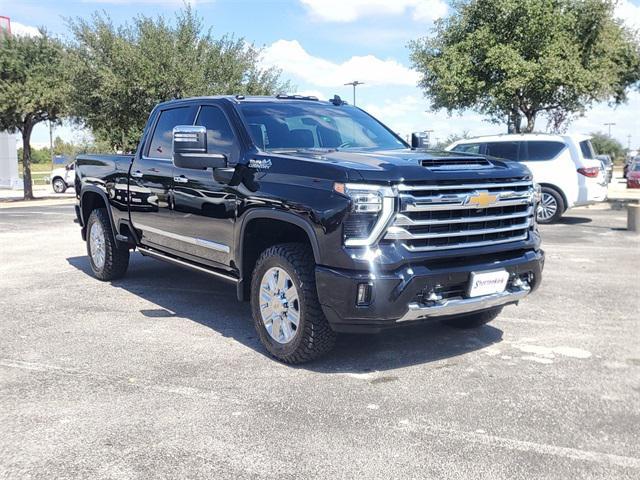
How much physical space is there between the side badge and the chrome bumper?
1.49 m

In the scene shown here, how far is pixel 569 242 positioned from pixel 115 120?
54.4 feet

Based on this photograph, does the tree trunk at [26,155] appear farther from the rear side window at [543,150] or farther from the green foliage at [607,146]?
the green foliage at [607,146]

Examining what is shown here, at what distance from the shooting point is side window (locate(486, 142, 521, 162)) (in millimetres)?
14164

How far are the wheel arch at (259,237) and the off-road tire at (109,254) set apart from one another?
9.78 feet

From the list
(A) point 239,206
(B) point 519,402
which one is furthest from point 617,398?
(A) point 239,206

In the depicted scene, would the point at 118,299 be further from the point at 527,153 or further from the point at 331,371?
the point at 527,153

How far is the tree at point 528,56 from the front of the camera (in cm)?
1766

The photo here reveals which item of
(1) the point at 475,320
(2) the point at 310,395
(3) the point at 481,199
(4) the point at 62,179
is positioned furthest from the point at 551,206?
(4) the point at 62,179

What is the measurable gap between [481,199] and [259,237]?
1.70m

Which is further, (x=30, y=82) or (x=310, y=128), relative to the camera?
(x=30, y=82)

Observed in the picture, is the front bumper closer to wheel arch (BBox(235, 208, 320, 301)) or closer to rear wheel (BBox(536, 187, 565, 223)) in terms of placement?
wheel arch (BBox(235, 208, 320, 301))

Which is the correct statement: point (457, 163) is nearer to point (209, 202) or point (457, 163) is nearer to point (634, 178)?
point (209, 202)

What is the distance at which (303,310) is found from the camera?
425 cm

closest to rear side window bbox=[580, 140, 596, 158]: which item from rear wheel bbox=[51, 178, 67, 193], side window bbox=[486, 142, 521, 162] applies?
side window bbox=[486, 142, 521, 162]
